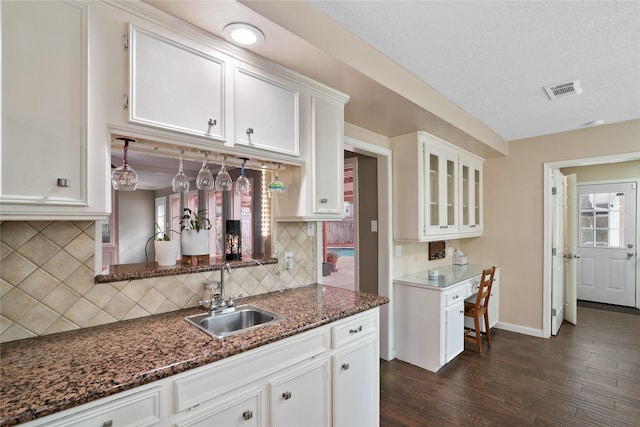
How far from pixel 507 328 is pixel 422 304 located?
1.87 m

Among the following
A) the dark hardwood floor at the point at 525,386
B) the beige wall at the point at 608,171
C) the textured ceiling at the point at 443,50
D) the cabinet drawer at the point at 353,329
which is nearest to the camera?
the textured ceiling at the point at 443,50

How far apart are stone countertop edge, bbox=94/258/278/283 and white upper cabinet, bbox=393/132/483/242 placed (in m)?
1.70

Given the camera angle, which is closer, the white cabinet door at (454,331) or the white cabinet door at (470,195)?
the white cabinet door at (454,331)

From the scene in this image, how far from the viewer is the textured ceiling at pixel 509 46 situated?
1640mm

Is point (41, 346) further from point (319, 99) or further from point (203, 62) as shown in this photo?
point (319, 99)

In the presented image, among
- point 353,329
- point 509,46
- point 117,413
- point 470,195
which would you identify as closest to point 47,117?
point 117,413

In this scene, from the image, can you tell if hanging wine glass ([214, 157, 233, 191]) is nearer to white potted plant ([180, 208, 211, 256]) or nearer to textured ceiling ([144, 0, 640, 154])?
white potted plant ([180, 208, 211, 256])

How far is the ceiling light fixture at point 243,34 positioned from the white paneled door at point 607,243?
604 cm

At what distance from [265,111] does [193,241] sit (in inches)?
35.4

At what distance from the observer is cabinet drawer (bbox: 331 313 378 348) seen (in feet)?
5.76

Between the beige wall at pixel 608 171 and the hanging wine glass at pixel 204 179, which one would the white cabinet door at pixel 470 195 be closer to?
the beige wall at pixel 608 171

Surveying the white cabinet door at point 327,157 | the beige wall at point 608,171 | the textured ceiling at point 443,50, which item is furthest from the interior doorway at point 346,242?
the beige wall at point 608,171

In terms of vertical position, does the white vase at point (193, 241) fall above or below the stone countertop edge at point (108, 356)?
above

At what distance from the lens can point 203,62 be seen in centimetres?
154
